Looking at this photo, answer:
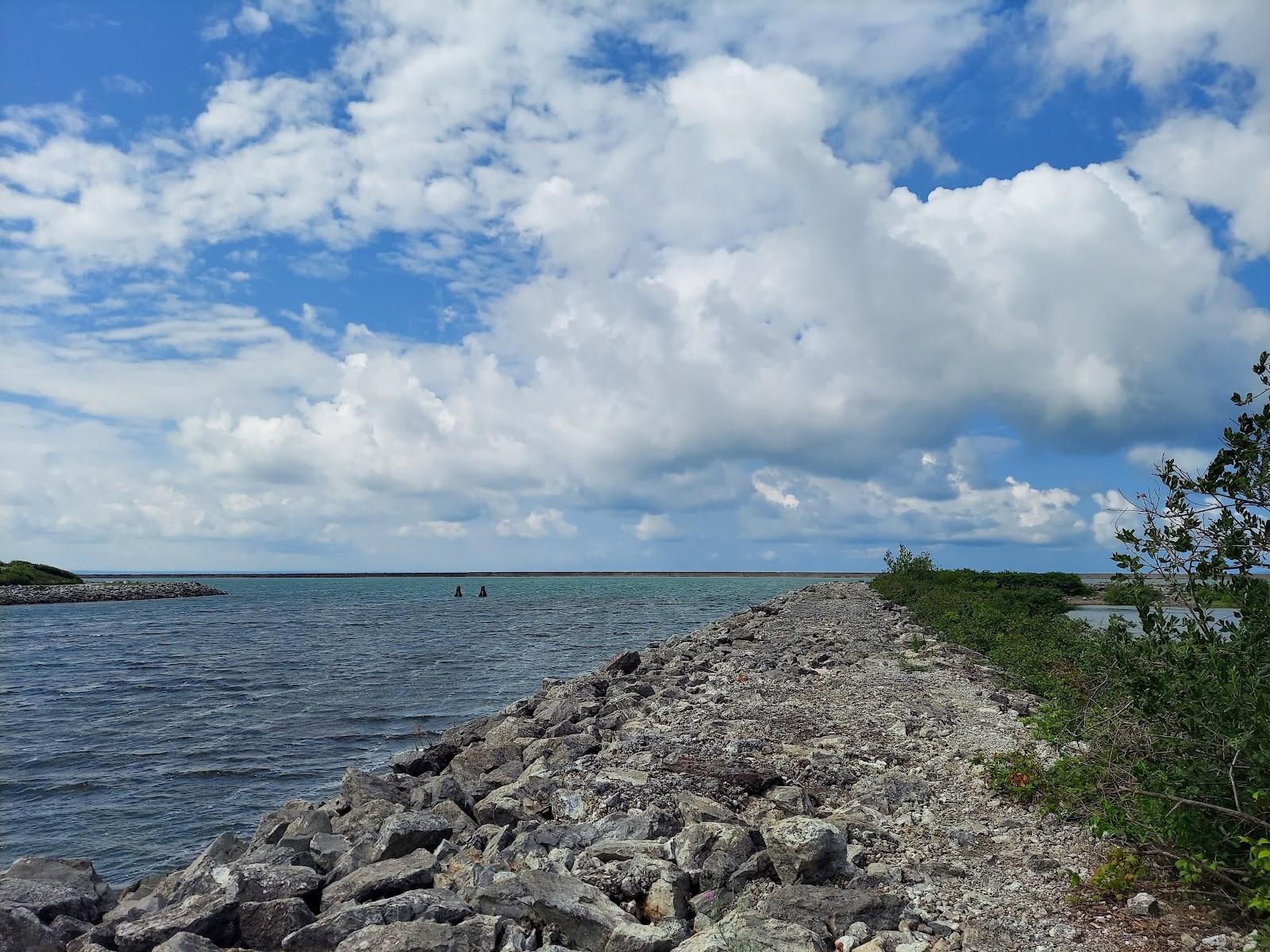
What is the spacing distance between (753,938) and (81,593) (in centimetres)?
10280

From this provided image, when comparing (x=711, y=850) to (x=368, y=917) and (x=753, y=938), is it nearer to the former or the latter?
(x=753, y=938)

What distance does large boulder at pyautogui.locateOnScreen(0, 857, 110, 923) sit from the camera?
7.91 m

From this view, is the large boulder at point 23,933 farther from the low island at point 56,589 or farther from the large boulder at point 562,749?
the low island at point 56,589

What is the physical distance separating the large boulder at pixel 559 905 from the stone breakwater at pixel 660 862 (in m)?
0.02

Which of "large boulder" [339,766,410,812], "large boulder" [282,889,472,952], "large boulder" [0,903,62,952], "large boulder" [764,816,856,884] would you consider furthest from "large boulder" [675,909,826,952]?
"large boulder" [339,766,410,812]

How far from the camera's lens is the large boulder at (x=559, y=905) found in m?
5.96

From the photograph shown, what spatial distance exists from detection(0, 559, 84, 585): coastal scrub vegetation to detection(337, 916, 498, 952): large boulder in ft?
347

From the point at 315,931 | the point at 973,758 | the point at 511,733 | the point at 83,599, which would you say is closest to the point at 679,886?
the point at 315,931

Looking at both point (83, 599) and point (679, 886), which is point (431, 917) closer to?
point (679, 886)

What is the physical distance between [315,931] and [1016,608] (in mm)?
26463

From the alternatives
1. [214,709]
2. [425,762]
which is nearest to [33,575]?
[214,709]

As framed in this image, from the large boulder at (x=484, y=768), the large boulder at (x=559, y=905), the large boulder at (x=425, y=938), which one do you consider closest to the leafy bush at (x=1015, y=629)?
the large boulder at (x=559, y=905)

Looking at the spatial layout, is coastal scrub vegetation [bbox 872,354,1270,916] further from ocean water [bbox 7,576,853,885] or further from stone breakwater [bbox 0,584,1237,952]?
ocean water [bbox 7,576,853,885]

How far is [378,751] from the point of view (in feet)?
56.6
